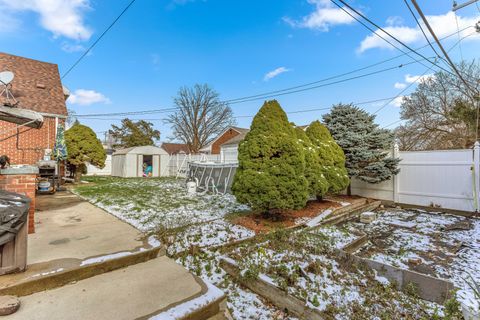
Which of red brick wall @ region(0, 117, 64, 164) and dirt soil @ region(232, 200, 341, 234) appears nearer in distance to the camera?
dirt soil @ region(232, 200, 341, 234)

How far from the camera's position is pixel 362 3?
178 inches

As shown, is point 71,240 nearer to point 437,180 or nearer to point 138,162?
point 437,180

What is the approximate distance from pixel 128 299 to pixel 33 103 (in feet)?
39.5

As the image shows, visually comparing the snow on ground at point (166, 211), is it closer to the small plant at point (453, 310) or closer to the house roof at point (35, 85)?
the small plant at point (453, 310)

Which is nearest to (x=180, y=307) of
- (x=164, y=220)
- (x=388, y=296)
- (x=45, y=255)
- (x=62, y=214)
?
(x=45, y=255)

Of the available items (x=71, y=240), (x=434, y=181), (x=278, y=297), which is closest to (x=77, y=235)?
(x=71, y=240)

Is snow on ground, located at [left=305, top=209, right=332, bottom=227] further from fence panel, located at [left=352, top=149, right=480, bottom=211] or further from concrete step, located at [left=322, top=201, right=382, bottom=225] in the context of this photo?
fence panel, located at [left=352, top=149, right=480, bottom=211]

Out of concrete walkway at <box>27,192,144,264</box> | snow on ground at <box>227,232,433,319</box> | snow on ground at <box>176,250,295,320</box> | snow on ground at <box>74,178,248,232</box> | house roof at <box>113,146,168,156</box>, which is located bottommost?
snow on ground at <box>176,250,295,320</box>

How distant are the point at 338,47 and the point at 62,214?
428 inches

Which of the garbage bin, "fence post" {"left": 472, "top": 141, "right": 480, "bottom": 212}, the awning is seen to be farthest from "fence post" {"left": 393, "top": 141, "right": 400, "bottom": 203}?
the awning

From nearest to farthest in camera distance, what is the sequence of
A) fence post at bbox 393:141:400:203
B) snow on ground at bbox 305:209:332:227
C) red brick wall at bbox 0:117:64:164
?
snow on ground at bbox 305:209:332:227
fence post at bbox 393:141:400:203
red brick wall at bbox 0:117:64:164

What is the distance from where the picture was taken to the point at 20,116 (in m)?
3.30

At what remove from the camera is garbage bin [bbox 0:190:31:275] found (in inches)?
77.2

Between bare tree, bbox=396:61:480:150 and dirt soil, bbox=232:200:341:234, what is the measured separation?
953cm
